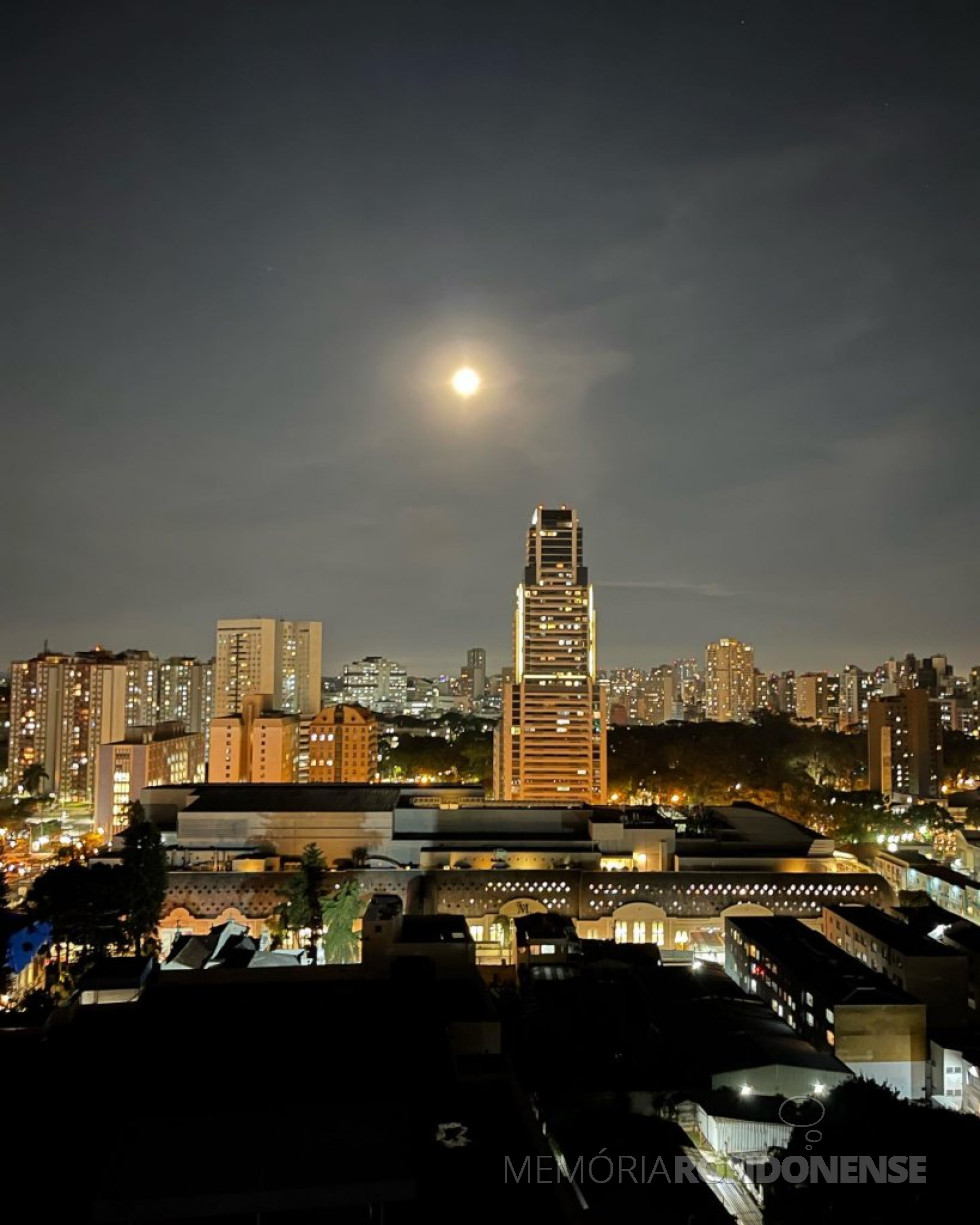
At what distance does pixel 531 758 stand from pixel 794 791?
10.1 m

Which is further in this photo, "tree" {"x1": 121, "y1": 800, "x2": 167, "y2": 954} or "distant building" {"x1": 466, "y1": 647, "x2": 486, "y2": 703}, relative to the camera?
"distant building" {"x1": 466, "y1": 647, "x2": 486, "y2": 703}

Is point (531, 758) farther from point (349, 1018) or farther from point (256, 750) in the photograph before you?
point (349, 1018)

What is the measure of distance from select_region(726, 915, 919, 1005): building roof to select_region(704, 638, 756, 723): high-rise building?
188ft

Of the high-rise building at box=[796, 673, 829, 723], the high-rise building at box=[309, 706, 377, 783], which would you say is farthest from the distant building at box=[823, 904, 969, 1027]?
the high-rise building at box=[796, 673, 829, 723]

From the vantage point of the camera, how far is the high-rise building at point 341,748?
105ft

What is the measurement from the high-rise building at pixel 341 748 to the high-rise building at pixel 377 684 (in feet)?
149

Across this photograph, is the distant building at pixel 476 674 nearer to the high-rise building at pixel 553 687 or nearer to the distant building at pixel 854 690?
the distant building at pixel 854 690

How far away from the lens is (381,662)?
8056 cm

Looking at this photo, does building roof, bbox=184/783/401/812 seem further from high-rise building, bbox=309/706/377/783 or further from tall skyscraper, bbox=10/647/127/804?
tall skyscraper, bbox=10/647/127/804

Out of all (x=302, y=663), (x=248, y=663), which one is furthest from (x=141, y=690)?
(x=302, y=663)

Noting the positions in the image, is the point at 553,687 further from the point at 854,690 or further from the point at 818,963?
the point at 854,690

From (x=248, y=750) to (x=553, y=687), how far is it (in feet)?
38.6

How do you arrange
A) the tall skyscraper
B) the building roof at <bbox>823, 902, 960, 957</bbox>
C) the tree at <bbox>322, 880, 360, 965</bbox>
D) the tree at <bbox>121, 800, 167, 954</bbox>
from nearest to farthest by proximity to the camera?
the building roof at <bbox>823, 902, 960, 957</bbox>
the tree at <bbox>121, 800, 167, 954</bbox>
the tree at <bbox>322, 880, 360, 965</bbox>
the tall skyscraper

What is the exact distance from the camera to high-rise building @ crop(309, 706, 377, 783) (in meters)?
31.9
